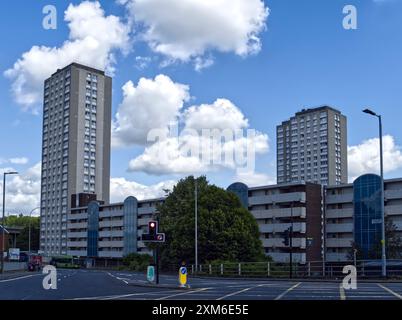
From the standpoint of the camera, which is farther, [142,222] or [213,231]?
[142,222]

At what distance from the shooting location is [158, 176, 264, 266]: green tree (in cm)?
6069

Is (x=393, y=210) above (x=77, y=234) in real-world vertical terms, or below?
above

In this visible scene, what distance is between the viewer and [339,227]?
8588 centimetres

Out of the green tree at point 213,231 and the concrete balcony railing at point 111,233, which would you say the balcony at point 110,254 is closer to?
the concrete balcony railing at point 111,233

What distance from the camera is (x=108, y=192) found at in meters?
151

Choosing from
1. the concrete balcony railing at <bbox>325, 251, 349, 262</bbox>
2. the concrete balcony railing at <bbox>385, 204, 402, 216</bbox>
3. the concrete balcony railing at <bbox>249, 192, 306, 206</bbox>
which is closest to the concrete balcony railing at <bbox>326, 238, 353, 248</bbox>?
the concrete balcony railing at <bbox>325, 251, 349, 262</bbox>

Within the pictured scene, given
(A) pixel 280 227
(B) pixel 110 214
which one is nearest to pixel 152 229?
(A) pixel 280 227

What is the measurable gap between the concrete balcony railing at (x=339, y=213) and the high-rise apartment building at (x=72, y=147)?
2965 inches

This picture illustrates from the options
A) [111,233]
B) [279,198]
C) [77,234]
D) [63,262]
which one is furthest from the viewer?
[77,234]

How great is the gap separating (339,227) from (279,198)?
10.3m

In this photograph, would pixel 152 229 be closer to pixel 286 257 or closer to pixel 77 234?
pixel 286 257

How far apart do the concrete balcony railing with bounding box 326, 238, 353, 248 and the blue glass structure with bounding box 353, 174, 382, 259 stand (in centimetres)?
277
